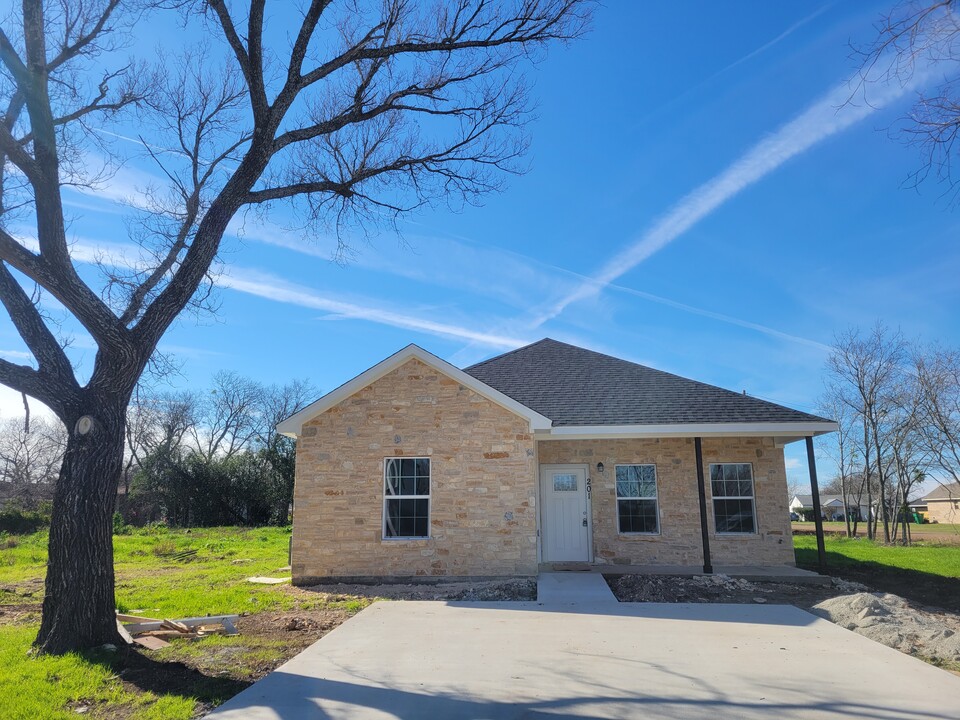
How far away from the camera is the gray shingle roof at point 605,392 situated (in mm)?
12547

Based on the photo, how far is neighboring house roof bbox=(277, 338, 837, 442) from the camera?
475 inches

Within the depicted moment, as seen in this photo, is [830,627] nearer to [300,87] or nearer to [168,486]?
[300,87]

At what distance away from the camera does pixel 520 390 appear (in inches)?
577

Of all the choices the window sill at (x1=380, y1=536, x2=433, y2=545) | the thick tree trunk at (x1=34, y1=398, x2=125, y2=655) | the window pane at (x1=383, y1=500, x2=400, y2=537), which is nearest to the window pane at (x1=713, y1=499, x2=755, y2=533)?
the window sill at (x1=380, y1=536, x2=433, y2=545)

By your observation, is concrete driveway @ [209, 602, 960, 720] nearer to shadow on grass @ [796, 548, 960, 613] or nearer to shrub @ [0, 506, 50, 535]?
shadow on grass @ [796, 548, 960, 613]

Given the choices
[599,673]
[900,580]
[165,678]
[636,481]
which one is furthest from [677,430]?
[165,678]

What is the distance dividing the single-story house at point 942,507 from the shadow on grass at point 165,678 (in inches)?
2237

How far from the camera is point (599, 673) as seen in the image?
225 inches

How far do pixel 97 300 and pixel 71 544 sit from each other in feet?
8.66

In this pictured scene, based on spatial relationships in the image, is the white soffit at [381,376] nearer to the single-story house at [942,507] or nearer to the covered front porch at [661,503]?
the covered front porch at [661,503]

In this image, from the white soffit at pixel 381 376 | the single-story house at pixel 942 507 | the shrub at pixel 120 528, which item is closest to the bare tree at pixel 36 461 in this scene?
the shrub at pixel 120 528

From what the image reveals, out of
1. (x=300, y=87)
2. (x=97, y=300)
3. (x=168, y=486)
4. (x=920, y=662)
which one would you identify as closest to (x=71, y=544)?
(x=97, y=300)

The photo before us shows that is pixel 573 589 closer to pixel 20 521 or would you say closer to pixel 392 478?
pixel 392 478

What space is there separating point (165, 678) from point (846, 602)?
834cm
